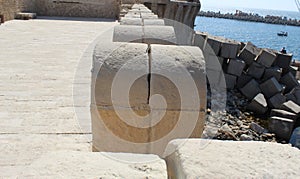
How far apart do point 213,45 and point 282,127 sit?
223 inches

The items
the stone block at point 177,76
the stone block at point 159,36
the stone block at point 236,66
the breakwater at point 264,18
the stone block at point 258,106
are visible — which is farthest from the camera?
the breakwater at point 264,18

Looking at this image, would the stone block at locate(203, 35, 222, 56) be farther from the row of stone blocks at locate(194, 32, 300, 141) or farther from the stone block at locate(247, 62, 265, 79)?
the stone block at locate(247, 62, 265, 79)

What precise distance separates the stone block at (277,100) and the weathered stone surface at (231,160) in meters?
12.4

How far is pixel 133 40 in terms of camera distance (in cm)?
235

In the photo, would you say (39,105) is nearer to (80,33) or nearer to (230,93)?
(80,33)

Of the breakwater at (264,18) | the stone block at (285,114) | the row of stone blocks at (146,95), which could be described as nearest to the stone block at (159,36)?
the row of stone blocks at (146,95)

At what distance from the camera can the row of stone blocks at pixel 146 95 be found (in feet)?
5.64

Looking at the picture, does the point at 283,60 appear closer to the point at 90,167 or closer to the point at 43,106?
the point at 43,106

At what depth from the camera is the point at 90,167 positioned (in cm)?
118

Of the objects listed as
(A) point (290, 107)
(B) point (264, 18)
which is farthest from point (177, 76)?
(B) point (264, 18)

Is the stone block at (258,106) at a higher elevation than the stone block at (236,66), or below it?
below

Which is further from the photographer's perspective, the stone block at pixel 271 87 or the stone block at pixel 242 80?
the stone block at pixel 242 80

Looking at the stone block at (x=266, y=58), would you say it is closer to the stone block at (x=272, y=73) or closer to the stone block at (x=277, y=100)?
the stone block at (x=272, y=73)

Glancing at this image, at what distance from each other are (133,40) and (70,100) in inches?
63.7
